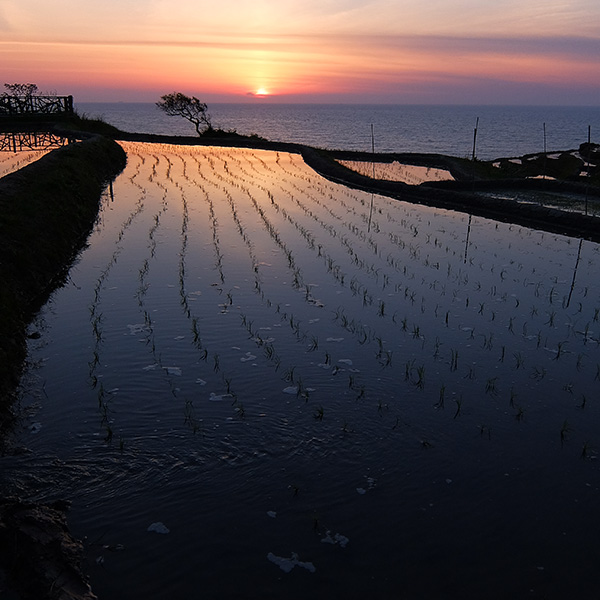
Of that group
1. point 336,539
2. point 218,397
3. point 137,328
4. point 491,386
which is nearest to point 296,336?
point 218,397

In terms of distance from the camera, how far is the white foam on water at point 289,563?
3.78 meters

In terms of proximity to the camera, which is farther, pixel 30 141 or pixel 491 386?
pixel 30 141

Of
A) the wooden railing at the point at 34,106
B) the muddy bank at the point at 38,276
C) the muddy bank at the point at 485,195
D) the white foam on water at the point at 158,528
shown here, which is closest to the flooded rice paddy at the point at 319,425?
the white foam on water at the point at 158,528

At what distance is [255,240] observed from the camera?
12.8m

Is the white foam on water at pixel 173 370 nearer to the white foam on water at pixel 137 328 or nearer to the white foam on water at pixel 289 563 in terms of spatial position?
the white foam on water at pixel 137 328

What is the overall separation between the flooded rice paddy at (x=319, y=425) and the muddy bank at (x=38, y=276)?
21 cm

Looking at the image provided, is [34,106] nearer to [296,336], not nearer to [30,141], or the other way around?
[30,141]

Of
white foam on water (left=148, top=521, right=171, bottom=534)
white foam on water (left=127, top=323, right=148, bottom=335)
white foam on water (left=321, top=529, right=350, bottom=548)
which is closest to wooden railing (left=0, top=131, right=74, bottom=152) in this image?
white foam on water (left=127, top=323, right=148, bottom=335)

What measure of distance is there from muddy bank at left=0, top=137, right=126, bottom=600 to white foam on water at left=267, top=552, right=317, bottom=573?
114cm

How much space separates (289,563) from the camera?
382cm

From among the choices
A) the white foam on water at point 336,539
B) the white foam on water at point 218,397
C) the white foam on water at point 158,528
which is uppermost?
the white foam on water at point 218,397

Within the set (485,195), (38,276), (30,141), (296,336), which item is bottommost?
(296,336)

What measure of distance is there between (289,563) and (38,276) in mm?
7460

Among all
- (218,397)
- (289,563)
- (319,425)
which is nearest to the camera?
(289,563)
